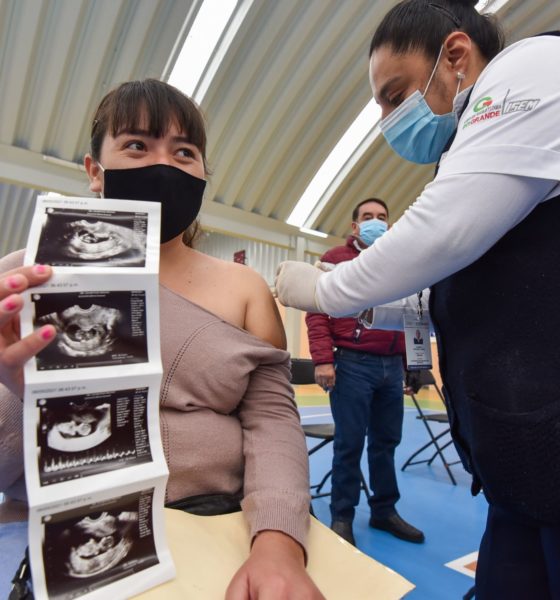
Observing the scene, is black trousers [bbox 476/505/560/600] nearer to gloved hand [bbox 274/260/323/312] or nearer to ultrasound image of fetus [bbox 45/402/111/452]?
gloved hand [bbox 274/260/323/312]

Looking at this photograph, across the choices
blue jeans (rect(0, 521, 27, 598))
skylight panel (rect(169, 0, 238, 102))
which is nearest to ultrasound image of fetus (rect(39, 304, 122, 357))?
blue jeans (rect(0, 521, 27, 598))

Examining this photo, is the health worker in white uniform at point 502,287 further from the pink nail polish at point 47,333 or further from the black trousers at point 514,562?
the pink nail polish at point 47,333

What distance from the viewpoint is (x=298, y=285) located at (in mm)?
1090

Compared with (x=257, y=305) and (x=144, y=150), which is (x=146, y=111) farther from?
(x=257, y=305)

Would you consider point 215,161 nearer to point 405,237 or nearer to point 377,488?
point 377,488

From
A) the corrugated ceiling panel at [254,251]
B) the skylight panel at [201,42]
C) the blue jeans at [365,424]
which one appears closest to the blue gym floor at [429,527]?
the blue jeans at [365,424]

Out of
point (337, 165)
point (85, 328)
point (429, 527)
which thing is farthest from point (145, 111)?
point (337, 165)

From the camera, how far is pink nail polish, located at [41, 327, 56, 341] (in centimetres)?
51

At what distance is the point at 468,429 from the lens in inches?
33.0

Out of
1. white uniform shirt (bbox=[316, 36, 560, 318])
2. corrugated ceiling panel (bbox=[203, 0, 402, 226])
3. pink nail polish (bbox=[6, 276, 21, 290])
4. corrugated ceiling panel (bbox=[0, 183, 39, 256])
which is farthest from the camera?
corrugated ceiling panel (bbox=[0, 183, 39, 256])

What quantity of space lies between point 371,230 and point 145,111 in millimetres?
1792

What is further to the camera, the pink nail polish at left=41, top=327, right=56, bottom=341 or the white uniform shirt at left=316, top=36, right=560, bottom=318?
the white uniform shirt at left=316, top=36, right=560, bottom=318

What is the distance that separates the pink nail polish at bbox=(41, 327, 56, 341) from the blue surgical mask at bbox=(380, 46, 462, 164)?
0.94m

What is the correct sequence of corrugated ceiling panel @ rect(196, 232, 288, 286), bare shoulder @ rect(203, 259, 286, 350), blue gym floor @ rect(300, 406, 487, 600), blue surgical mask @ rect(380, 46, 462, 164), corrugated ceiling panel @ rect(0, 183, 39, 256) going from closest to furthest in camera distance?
bare shoulder @ rect(203, 259, 286, 350)
blue surgical mask @ rect(380, 46, 462, 164)
blue gym floor @ rect(300, 406, 487, 600)
corrugated ceiling panel @ rect(0, 183, 39, 256)
corrugated ceiling panel @ rect(196, 232, 288, 286)
